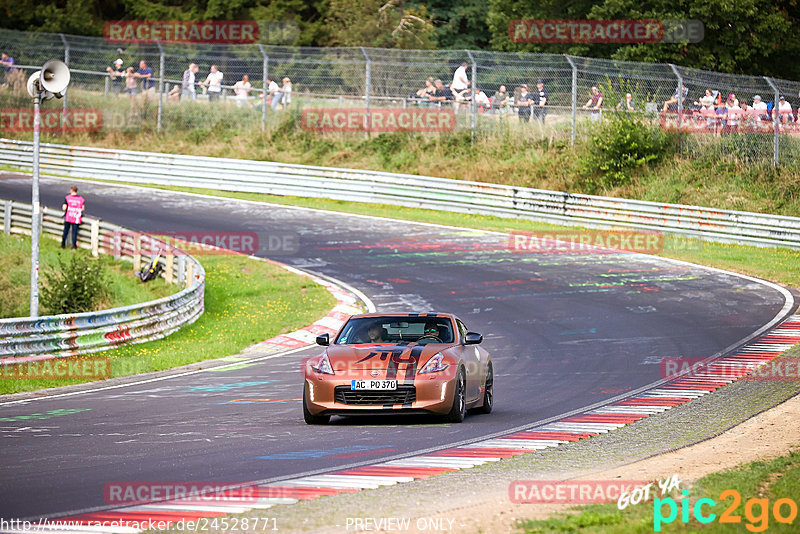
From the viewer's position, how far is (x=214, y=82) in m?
40.0

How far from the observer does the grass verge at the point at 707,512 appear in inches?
259

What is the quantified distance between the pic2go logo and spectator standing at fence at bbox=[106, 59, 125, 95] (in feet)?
120

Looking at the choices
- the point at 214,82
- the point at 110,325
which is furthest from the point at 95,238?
the point at 214,82

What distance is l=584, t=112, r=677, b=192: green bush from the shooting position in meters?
34.5

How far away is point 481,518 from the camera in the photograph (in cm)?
703

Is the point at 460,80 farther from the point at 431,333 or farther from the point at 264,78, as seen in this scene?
the point at 431,333

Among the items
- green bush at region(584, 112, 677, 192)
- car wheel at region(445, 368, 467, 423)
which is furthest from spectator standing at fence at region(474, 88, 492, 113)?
car wheel at region(445, 368, 467, 423)

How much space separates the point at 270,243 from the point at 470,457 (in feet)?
67.7

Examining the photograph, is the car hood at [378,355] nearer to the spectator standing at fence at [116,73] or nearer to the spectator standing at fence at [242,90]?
the spectator standing at fence at [242,90]

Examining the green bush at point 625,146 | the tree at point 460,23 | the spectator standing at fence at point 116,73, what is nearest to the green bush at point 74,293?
the green bush at point 625,146

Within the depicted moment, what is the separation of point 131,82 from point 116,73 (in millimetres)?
639

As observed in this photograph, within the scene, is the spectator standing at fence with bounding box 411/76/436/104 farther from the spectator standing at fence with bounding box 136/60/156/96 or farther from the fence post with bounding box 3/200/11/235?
the fence post with bounding box 3/200/11/235

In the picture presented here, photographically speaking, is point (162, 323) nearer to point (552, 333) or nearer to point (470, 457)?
point (552, 333)

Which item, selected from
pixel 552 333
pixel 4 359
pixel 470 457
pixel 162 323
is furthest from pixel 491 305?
pixel 470 457
